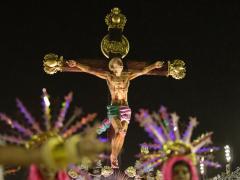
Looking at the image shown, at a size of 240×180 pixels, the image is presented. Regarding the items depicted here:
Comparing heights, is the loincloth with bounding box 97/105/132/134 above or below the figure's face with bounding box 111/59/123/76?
below

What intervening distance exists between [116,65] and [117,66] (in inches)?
1.3

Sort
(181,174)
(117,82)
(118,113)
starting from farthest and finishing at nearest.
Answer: (117,82) → (118,113) → (181,174)

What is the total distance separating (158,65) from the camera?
460 inches

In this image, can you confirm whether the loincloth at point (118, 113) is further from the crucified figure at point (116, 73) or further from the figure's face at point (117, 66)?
the figure's face at point (117, 66)

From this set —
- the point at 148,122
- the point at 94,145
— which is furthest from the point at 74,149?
the point at 148,122

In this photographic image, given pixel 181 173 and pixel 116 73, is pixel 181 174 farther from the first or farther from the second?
pixel 116 73

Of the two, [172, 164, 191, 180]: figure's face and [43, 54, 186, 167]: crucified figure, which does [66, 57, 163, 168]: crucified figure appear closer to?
[43, 54, 186, 167]: crucified figure

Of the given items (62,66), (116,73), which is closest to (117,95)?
(116,73)

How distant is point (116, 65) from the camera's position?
11.0m

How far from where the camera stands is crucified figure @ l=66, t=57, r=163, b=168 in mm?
10758

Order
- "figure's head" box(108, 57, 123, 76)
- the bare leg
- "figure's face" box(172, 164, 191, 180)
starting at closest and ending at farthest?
"figure's face" box(172, 164, 191, 180) < the bare leg < "figure's head" box(108, 57, 123, 76)

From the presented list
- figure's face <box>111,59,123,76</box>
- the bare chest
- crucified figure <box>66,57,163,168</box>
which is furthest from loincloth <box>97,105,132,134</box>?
figure's face <box>111,59,123,76</box>

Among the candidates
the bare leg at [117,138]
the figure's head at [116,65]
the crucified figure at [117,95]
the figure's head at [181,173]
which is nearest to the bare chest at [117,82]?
the crucified figure at [117,95]

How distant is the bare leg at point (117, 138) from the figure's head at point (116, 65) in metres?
1.19
